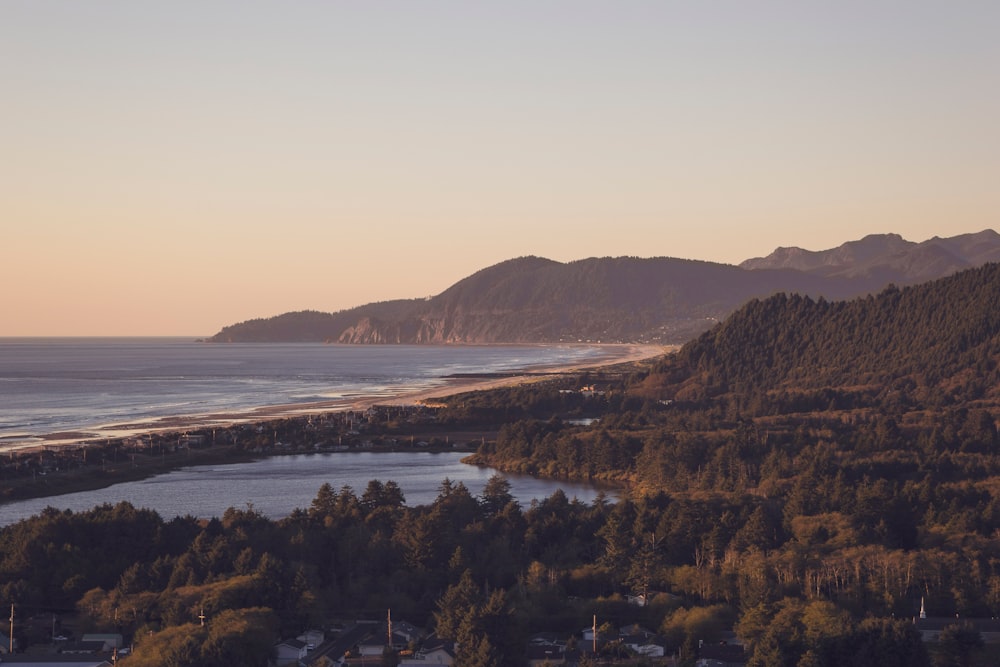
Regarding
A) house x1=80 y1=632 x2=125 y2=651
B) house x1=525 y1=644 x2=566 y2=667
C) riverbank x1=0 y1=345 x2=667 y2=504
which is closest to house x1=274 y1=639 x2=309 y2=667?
house x1=80 y1=632 x2=125 y2=651

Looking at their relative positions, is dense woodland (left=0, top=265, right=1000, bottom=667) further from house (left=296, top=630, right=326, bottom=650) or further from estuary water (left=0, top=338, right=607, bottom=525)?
estuary water (left=0, top=338, right=607, bottom=525)

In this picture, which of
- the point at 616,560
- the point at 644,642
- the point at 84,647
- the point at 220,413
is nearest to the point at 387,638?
the point at 644,642

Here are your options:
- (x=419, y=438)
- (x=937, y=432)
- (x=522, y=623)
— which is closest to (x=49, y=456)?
(x=419, y=438)

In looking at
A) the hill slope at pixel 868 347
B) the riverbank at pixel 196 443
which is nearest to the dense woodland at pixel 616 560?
the riverbank at pixel 196 443

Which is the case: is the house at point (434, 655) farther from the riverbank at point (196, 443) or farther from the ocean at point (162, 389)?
the ocean at point (162, 389)

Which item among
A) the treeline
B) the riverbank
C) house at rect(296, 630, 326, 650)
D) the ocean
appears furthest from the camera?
the ocean

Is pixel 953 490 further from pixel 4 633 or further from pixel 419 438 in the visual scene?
pixel 419 438
